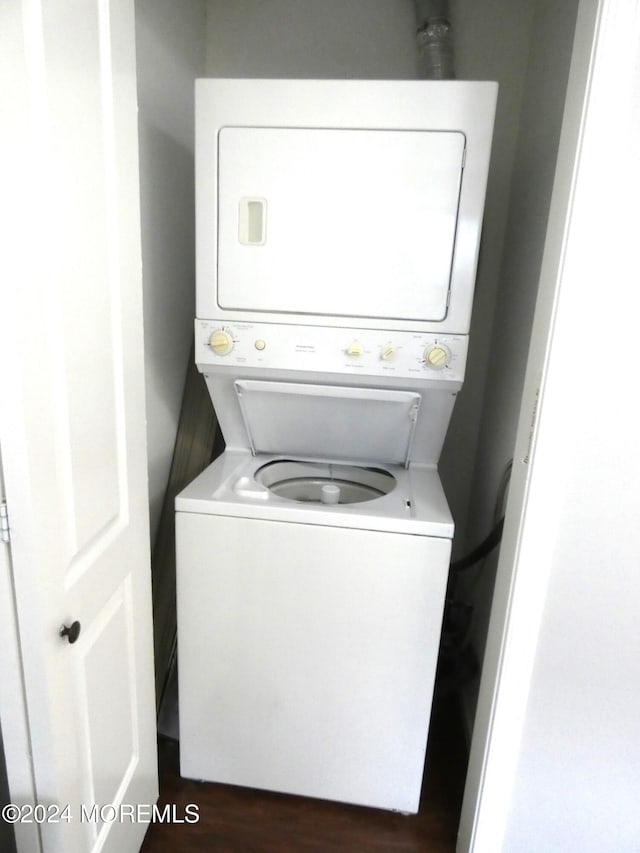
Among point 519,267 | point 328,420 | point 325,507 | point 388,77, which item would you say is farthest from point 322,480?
point 388,77

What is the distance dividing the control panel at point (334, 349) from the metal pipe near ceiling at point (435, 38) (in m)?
0.97

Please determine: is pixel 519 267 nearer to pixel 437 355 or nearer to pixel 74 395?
pixel 437 355

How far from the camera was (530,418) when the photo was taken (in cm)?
110

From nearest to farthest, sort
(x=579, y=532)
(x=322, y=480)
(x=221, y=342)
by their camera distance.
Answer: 1. (x=579, y=532)
2. (x=221, y=342)
3. (x=322, y=480)

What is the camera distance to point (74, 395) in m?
0.90

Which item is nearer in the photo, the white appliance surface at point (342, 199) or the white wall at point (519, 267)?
the white appliance surface at point (342, 199)

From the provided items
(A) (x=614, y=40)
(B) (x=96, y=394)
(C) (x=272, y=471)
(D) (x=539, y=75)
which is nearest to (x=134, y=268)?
(B) (x=96, y=394)

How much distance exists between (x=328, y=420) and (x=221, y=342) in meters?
0.42

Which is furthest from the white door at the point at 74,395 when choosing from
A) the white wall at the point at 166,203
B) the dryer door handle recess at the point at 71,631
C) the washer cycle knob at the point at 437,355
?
the washer cycle knob at the point at 437,355

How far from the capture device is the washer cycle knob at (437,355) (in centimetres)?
138

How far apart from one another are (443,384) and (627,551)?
23.6 inches

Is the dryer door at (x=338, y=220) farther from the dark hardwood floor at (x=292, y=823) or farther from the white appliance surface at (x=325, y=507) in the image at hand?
the dark hardwood floor at (x=292, y=823)

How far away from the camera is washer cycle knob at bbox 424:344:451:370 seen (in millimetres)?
1379

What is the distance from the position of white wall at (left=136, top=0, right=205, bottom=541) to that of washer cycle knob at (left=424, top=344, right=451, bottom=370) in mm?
832
